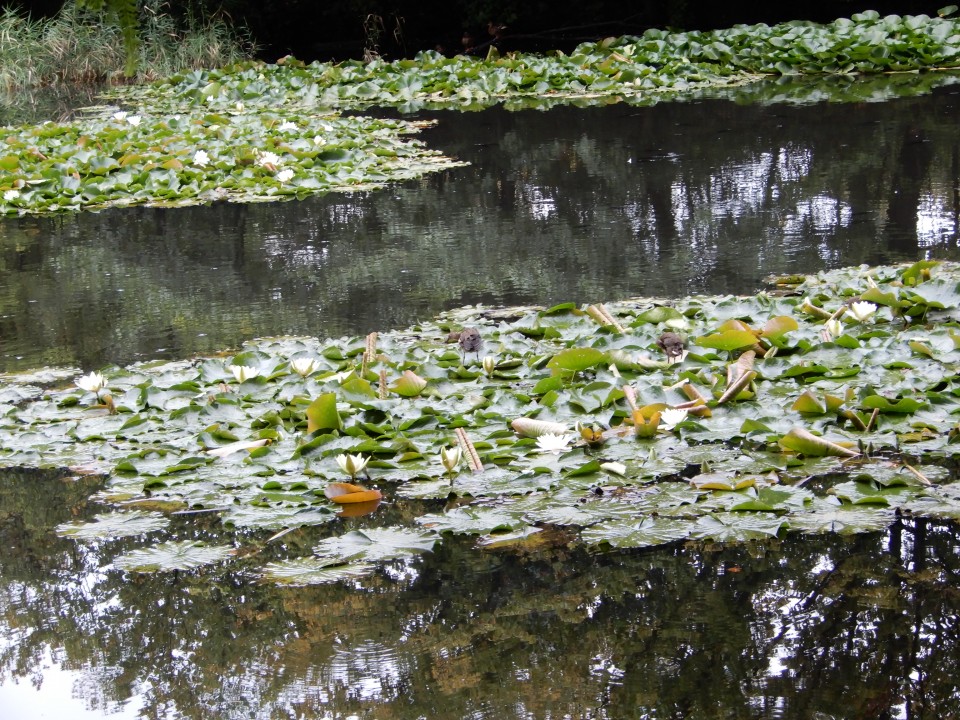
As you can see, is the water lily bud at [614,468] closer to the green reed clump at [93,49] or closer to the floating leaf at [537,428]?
the floating leaf at [537,428]

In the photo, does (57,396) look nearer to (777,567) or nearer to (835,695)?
(777,567)

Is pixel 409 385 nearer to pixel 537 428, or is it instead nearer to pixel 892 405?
pixel 537 428

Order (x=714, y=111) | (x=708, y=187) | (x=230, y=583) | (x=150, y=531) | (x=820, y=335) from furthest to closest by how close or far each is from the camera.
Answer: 1. (x=714, y=111)
2. (x=708, y=187)
3. (x=820, y=335)
4. (x=150, y=531)
5. (x=230, y=583)

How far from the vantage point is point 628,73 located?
10070mm

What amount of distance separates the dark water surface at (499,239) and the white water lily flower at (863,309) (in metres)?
0.80

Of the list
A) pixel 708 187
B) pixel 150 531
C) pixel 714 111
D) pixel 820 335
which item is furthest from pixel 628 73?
pixel 150 531

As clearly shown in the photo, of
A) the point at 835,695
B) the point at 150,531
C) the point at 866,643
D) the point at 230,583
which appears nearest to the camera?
the point at 835,695

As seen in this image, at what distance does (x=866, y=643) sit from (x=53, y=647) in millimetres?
1410

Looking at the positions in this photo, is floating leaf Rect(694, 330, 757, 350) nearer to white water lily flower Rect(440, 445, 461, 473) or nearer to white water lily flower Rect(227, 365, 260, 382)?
white water lily flower Rect(440, 445, 461, 473)

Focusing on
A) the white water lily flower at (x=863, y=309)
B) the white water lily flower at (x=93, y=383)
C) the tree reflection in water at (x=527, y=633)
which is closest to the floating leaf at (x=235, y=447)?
the tree reflection in water at (x=527, y=633)

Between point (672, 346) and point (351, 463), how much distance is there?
42.4 inches

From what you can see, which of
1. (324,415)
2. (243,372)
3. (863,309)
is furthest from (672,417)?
(243,372)

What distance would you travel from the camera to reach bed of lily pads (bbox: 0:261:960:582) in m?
2.31

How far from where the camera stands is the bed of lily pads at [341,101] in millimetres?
6797
